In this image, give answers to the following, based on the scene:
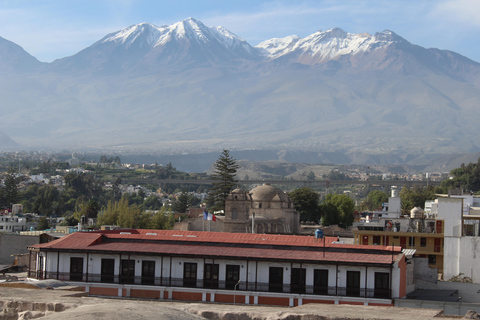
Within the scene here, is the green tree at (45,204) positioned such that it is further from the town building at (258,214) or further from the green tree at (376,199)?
the green tree at (376,199)

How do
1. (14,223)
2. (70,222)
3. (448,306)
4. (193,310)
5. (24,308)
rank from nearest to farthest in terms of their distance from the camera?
(24,308)
(193,310)
(448,306)
(14,223)
(70,222)

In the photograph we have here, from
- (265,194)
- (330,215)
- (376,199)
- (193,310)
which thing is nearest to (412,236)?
(193,310)

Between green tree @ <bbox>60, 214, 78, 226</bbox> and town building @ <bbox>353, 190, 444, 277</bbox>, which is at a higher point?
town building @ <bbox>353, 190, 444, 277</bbox>

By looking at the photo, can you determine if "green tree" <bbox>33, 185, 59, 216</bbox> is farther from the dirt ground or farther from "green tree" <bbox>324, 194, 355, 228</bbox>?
the dirt ground

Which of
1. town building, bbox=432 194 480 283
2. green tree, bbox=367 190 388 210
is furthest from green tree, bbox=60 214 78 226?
green tree, bbox=367 190 388 210

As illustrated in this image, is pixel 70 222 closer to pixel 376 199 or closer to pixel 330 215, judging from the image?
pixel 330 215

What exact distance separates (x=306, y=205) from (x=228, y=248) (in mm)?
76668

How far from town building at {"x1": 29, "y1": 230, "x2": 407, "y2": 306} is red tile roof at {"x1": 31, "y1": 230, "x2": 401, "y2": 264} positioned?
4 centimetres

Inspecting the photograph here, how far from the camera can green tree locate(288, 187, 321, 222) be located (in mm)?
114250

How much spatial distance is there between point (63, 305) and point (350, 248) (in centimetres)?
1666

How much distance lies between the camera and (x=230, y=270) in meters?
37.6

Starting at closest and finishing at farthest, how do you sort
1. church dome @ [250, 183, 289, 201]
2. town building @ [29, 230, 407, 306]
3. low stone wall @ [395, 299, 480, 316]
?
low stone wall @ [395, 299, 480, 316], town building @ [29, 230, 407, 306], church dome @ [250, 183, 289, 201]

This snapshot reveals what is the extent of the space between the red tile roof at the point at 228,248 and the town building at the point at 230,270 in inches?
1.8

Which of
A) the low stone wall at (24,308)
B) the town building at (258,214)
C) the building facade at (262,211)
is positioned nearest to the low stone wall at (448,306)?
the low stone wall at (24,308)
